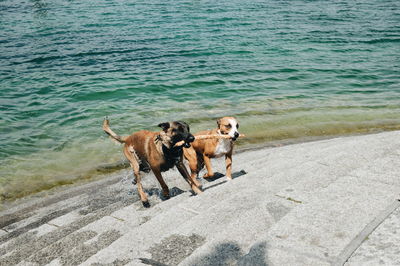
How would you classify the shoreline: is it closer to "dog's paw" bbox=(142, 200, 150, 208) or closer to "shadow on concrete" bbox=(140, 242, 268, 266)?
"dog's paw" bbox=(142, 200, 150, 208)

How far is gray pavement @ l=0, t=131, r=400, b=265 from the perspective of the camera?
3.74m

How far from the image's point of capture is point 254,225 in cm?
421

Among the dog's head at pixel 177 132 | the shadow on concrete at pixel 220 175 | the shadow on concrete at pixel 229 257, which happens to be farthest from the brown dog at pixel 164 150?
the shadow on concrete at pixel 229 257

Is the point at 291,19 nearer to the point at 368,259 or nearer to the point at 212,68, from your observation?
the point at 212,68

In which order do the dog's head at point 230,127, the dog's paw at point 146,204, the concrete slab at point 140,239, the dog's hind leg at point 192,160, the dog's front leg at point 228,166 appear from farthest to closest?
the dog's hind leg at point 192,160 < the dog's front leg at point 228,166 < the dog's head at point 230,127 < the dog's paw at point 146,204 < the concrete slab at point 140,239

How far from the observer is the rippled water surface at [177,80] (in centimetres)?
1198

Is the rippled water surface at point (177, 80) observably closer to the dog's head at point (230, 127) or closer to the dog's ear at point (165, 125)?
the dog's ear at point (165, 125)

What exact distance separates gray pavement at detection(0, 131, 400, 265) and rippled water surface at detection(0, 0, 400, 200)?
3881mm

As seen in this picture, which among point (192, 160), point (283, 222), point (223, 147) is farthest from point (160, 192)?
point (283, 222)

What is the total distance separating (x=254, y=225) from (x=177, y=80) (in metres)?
14.2

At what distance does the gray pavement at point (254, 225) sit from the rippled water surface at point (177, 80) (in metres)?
3.88

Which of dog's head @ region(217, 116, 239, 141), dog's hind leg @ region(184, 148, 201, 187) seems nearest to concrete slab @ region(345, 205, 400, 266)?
dog's head @ region(217, 116, 239, 141)

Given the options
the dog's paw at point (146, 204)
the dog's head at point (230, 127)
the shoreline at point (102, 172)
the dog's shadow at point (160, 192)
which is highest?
the dog's head at point (230, 127)

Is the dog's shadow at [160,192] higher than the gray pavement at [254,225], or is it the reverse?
the gray pavement at [254,225]
